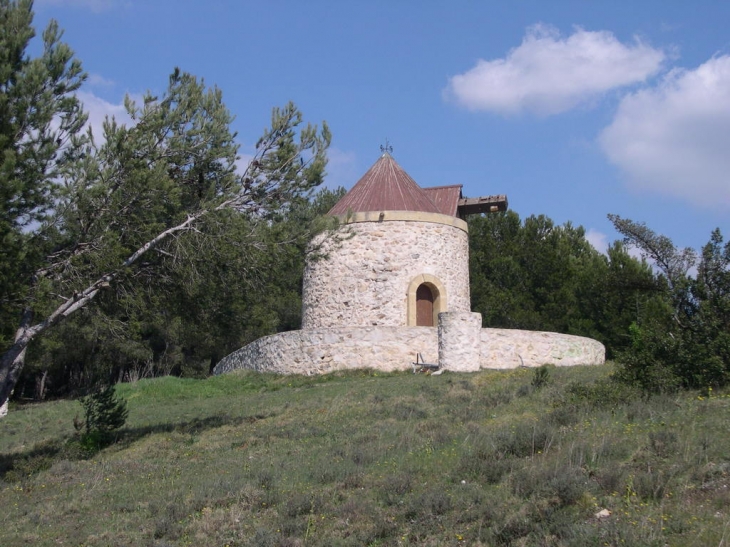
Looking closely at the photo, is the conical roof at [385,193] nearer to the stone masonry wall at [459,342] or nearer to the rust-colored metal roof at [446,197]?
the rust-colored metal roof at [446,197]

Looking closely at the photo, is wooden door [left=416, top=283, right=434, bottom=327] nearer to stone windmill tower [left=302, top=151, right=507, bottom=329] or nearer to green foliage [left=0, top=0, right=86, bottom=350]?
stone windmill tower [left=302, top=151, right=507, bottom=329]

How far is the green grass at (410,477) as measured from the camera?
6.35 m

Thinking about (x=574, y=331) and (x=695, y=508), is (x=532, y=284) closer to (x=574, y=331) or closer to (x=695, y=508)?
(x=574, y=331)

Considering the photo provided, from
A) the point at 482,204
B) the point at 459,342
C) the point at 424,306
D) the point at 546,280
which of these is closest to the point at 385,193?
the point at 424,306

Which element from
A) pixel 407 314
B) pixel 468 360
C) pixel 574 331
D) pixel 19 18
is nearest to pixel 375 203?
pixel 407 314

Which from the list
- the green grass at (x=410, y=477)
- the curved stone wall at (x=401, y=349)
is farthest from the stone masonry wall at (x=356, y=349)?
the green grass at (x=410, y=477)

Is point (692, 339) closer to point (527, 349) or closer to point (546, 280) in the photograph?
point (527, 349)

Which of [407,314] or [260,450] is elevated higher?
[407,314]

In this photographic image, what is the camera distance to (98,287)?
35.7 ft

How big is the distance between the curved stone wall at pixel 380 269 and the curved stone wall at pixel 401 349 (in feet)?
6.28

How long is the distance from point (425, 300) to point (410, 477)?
14420mm

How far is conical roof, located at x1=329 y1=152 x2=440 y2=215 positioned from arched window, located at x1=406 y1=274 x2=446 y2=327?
2.31 m

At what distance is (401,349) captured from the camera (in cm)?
1897

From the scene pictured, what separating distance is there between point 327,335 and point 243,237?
7.83 metres
